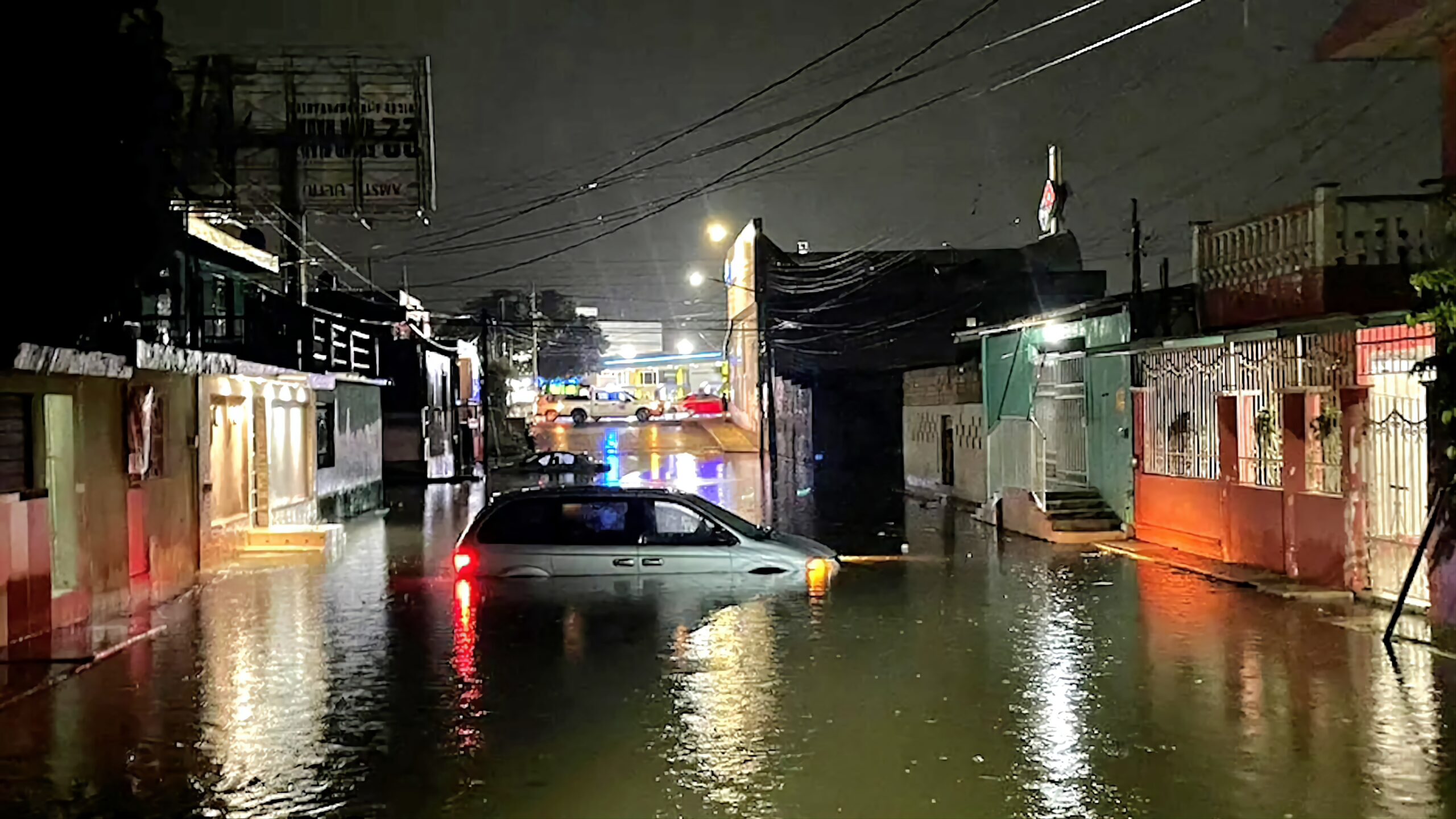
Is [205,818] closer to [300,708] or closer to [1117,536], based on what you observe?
[300,708]

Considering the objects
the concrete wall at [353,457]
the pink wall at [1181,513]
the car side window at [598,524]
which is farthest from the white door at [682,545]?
the concrete wall at [353,457]

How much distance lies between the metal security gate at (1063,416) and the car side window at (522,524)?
11359 mm

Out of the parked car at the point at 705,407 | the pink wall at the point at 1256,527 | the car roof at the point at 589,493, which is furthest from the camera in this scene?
the parked car at the point at 705,407

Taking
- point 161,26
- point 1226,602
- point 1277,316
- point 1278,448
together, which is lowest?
point 1226,602

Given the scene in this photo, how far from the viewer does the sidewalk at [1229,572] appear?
1546cm

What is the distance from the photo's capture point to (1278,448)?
17234 mm

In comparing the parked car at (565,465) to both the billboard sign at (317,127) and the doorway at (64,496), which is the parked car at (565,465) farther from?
the doorway at (64,496)

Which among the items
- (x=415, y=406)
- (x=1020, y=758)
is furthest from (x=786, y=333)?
(x=1020, y=758)

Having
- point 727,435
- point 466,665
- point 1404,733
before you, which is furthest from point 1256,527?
point 727,435

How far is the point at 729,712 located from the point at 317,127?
25.4 m

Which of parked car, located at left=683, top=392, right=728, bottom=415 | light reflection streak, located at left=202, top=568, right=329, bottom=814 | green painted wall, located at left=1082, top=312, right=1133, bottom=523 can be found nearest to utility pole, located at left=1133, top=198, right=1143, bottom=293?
green painted wall, located at left=1082, top=312, right=1133, bottom=523

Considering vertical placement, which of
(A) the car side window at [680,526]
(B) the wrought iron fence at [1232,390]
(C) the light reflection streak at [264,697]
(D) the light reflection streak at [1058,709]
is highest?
(B) the wrought iron fence at [1232,390]

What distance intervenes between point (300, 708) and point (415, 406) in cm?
3510

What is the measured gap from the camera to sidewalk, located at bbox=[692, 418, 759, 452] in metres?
61.6
